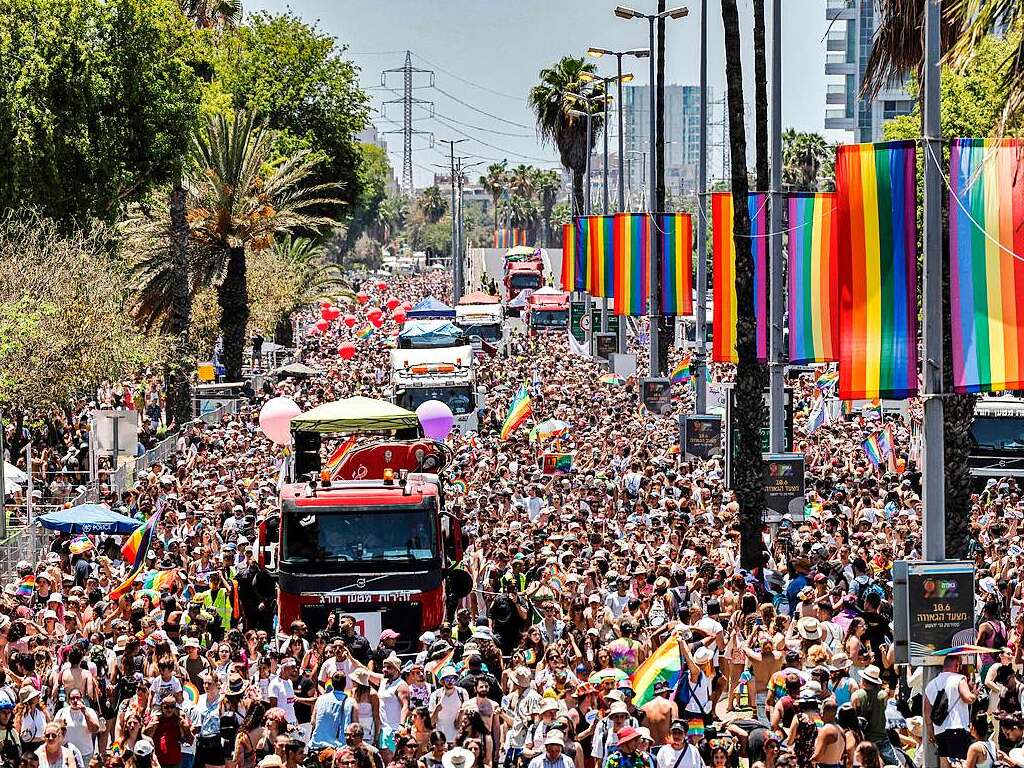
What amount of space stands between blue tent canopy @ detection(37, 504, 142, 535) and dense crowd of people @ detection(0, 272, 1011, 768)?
416 millimetres

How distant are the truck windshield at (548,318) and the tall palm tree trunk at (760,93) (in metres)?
54.0

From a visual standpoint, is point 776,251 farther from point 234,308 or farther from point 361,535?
point 234,308

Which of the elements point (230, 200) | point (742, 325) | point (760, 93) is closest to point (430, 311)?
point (230, 200)

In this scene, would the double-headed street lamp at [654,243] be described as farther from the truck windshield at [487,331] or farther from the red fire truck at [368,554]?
the truck windshield at [487,331]

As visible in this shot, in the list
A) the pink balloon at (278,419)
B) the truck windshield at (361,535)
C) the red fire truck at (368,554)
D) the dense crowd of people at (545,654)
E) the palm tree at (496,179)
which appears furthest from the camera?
the palm tree at (496,179)

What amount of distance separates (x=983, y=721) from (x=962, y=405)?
980cm

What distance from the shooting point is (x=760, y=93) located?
22797 mm

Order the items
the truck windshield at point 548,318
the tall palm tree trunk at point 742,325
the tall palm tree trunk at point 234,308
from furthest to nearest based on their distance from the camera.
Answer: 1. the truck windshield at point 548,318
2. the tall palm tree trunk at point 234,308
3. the tall palm tree trunk at point 742,325

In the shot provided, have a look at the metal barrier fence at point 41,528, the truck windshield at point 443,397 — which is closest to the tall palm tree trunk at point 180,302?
the metal barrier fence at point 41,528

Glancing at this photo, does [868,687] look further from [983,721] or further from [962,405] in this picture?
[962,405]

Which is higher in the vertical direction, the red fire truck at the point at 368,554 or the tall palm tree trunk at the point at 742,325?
the tall palm tree trunk at the point at 742,325

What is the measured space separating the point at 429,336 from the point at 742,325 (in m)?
28.9

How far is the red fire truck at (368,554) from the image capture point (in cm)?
1856

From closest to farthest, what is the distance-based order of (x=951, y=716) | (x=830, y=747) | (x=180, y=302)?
(x=830, y=747) < (x=951, y=716) < (x=180, y=302)
